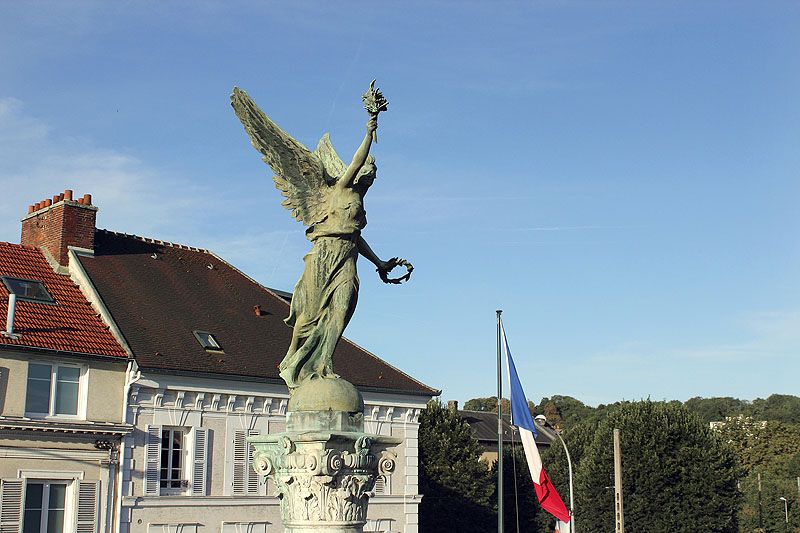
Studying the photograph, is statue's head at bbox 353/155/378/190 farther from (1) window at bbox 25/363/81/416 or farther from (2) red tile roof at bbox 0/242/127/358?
(1) window at bbox 25/363/81/416

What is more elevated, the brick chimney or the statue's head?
the brick chimney

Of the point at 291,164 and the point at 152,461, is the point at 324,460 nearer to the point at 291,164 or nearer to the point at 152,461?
the point at 291,164

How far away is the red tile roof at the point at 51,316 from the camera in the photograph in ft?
86.9

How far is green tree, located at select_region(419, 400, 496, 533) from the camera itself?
4488 centimetres

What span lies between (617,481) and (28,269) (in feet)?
67.1

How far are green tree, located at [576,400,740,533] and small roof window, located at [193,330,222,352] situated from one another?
812 inches

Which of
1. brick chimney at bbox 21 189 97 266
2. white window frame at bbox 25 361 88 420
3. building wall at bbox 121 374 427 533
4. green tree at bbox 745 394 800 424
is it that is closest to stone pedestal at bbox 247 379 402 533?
building wall at bbox 121 374 427 533

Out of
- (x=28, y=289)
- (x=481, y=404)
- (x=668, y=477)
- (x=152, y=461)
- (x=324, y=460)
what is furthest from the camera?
(x=481, y=404)

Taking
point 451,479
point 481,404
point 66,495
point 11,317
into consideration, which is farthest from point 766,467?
point 11,317

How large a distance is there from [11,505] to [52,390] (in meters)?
3.18

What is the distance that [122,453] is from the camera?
90.5ft

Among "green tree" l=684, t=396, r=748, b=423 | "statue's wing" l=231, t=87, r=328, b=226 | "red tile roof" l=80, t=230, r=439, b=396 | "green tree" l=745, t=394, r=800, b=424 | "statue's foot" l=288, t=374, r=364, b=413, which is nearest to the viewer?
"statue's foot" l=288, t=374, r=364, b=413

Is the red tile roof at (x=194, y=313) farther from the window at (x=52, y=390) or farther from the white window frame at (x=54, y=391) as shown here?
the window at (x=52, y=390)

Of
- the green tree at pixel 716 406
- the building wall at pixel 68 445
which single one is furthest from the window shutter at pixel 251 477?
the green tree at pixel 716 406
